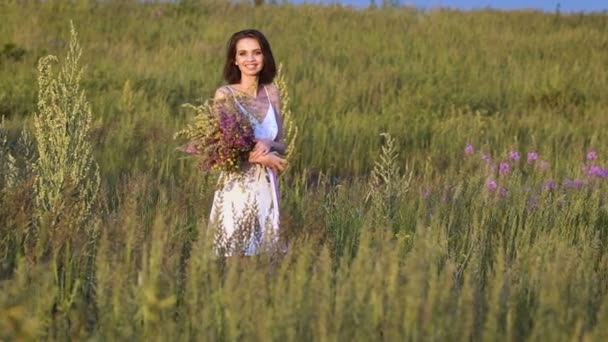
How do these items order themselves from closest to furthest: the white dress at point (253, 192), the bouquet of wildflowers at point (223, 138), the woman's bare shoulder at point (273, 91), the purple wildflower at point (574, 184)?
the bouquet of wildflowers at point (223, 138), the white dress at point (253, 192), the woman's bare shoulder at point (273, 91), the purple wildflower at point (574, 184)

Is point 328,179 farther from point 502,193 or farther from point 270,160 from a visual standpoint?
point 270,160

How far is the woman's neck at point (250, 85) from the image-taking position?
4.93 m

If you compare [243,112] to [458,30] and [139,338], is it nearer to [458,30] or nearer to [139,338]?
[139,338]

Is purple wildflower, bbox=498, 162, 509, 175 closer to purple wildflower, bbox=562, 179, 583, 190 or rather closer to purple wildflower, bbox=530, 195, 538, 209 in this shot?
purple wildflower, bbox=562, 179, 583, 190

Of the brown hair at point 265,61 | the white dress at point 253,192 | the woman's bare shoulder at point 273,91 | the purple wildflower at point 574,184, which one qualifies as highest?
the brown hair at point 265,61

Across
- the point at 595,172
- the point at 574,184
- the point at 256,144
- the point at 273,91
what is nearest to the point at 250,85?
the point at 273,91

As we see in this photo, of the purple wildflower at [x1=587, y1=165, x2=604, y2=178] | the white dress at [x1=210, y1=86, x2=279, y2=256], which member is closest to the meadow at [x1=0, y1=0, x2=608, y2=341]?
the purple wildflower at [x1=587, y1=165, x2=604, y2=178]

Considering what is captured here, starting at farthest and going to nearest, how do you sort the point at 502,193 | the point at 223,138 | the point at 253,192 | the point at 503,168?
the point at 503,168, the point at 502,193, the point at 253,192, the point at 223,138

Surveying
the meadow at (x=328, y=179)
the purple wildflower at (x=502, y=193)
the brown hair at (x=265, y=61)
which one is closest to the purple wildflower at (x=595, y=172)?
the meadow at (x=328, y=179)

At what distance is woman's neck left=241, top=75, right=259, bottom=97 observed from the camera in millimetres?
4930

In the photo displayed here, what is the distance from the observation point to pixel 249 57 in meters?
4.93

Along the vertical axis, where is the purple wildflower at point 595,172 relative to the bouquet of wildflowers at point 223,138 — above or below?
below

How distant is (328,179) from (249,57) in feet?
5.94

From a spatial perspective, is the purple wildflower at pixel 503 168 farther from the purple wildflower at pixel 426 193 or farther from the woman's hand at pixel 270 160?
the woman's hand at pixel 270 160
